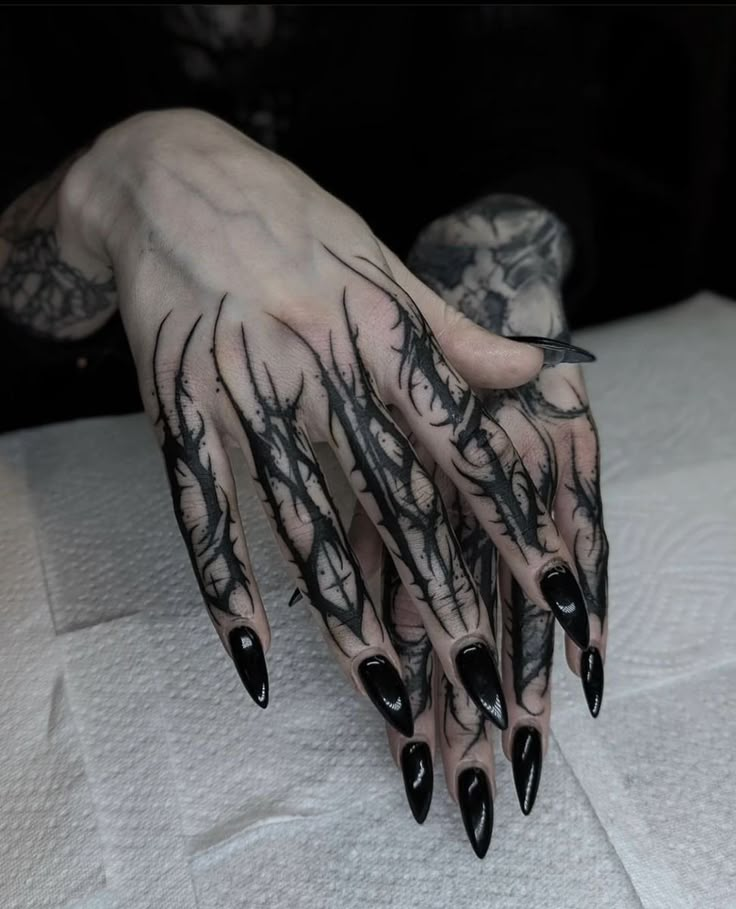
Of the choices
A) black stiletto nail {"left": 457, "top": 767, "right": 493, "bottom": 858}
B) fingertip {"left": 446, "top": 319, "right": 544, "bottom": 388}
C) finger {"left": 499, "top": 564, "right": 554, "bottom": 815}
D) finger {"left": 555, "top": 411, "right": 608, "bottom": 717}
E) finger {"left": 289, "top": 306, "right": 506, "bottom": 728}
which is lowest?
black stiletto nail {"left": 457, "top": 767, "right": 493, "bottom": 858}

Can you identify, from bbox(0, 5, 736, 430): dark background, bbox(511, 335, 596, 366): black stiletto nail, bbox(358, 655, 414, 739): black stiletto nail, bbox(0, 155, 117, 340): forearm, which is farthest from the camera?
bbox(0, 5, 736, 430): dark background

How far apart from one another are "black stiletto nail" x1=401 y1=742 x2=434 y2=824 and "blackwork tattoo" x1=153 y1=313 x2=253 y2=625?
0.47ft

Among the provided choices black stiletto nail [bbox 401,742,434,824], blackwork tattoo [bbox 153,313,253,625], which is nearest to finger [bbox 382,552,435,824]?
black stiletto nail [bbox 401,742,434,824]

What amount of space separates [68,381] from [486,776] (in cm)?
60

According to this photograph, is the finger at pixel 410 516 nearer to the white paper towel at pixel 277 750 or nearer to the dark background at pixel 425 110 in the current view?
the white paper towel at pixel 277 750

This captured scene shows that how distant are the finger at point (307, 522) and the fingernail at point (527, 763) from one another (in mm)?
102

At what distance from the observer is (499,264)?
0.69m

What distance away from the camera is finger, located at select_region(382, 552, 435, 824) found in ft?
1.55

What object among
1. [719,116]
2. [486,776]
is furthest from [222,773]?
[719,116]

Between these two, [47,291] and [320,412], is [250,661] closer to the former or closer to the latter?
[320,412]

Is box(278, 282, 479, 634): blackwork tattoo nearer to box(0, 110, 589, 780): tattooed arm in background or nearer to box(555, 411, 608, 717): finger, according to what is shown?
box(0, 110, 589, 780): tattooed arm in background

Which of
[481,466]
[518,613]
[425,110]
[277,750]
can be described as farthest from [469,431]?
[425,110]

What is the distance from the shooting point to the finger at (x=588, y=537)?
0.50 metres

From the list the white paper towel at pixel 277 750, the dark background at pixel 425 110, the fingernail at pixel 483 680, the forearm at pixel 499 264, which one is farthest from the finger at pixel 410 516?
the dark background at pixel 425 110
